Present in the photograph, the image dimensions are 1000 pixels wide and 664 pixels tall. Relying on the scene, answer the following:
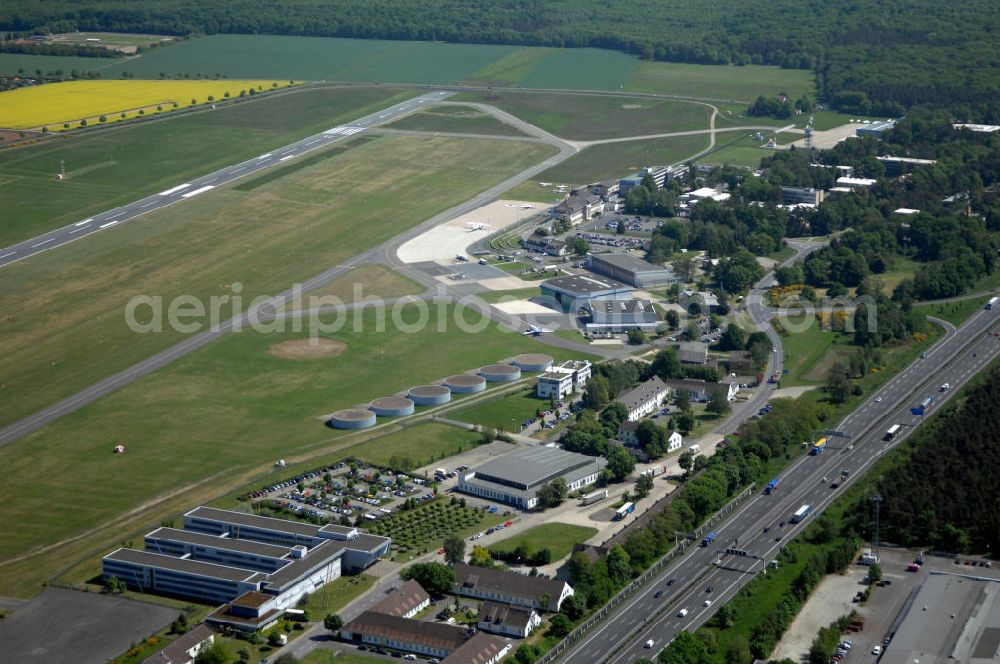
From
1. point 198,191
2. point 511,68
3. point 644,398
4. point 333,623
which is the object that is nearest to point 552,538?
point 333,623

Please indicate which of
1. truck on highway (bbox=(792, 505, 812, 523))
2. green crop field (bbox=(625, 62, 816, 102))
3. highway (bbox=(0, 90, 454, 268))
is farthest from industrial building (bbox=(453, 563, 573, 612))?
green crop field (bbox=(625, 62, 816, 102))

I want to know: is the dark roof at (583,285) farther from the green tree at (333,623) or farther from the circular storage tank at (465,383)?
the green tree at (333,623)

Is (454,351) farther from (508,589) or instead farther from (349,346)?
(508,589)

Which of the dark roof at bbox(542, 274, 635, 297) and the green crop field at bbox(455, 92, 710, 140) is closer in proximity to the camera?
the dark roof at bbox(542, 274, 635, 297)

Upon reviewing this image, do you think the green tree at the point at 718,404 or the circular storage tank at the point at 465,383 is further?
the circular storage tank at the point at 465,383

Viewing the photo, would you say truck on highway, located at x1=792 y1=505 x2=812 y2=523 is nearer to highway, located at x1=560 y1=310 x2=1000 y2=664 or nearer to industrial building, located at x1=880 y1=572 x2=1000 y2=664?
highway, located at x1=560 y1=310 x2=1000 y2=664

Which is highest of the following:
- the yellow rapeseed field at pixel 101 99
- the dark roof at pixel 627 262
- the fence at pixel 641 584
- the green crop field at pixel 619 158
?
the yellow rapeseed field at pixel 101 99

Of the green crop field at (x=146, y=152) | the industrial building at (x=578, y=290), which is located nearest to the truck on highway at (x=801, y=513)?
the industrial building at (x=578, y=290)
